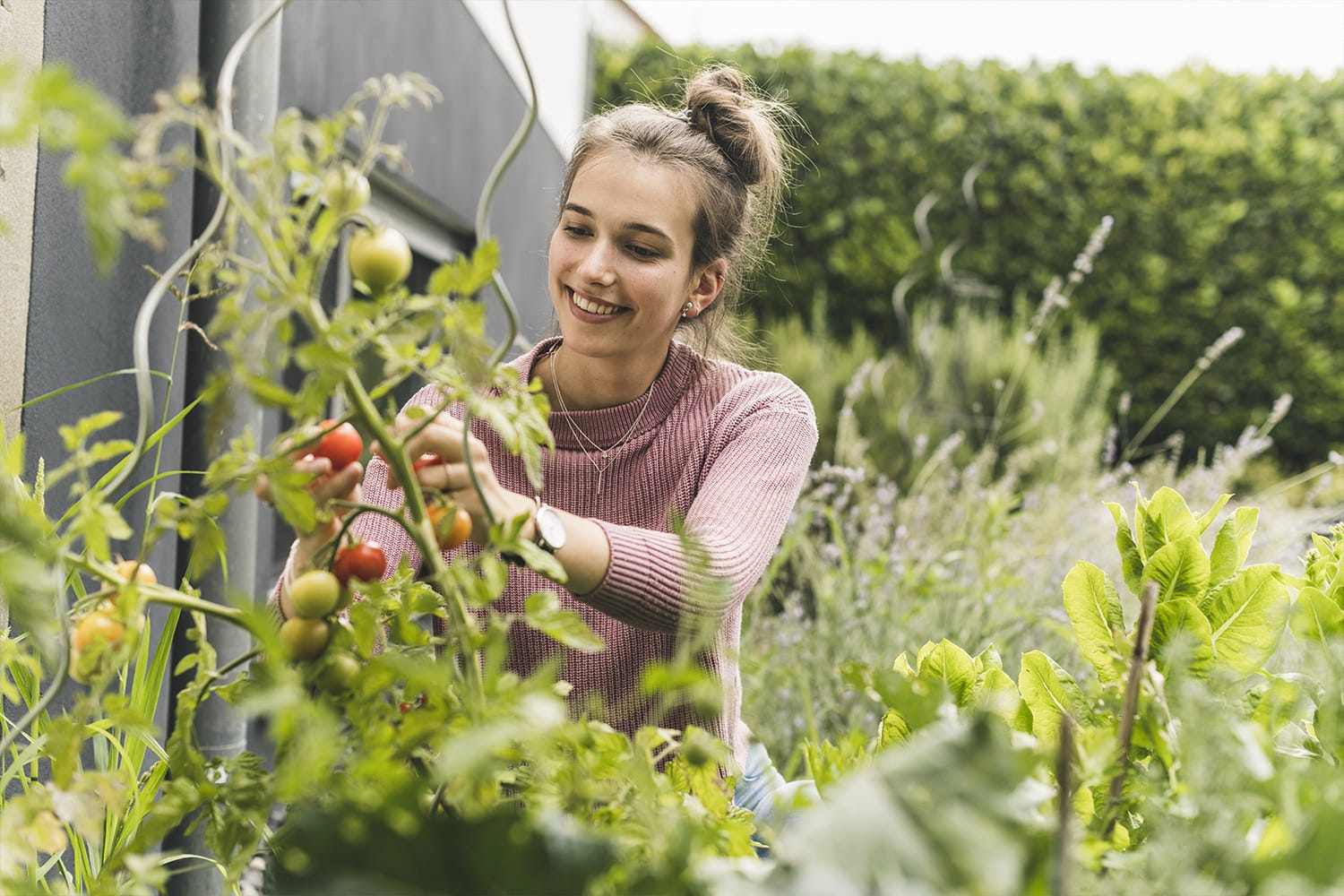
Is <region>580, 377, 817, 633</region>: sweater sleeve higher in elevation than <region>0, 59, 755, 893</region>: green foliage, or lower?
lower

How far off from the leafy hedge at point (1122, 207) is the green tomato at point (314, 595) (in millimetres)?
6897

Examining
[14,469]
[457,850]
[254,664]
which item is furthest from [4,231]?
[457,850]

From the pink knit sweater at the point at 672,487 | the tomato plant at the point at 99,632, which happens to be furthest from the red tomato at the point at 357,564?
the pink knit sweater at the point at 672,487

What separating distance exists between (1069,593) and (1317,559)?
287mm

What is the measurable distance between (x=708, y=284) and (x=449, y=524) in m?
1.41

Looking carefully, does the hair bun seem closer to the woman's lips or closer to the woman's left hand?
the woman's lips

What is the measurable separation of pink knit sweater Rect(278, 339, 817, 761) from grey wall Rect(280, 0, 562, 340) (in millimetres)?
551

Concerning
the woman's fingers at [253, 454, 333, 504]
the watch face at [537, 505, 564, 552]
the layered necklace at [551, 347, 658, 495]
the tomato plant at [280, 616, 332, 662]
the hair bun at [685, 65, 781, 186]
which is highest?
the hair bun at [685, 65, 781, 186]

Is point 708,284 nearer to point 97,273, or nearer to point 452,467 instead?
point 97,273

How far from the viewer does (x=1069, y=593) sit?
32.0 inches

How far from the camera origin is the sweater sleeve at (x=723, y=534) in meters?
0.64

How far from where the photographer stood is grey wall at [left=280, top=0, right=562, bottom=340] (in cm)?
295

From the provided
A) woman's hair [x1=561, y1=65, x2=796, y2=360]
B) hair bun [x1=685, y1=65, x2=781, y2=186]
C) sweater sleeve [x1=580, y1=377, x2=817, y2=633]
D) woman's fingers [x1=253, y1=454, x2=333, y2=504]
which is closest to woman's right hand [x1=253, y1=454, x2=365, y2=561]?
woman's fingers [x1=253, y1=454, x2=333, y2=504]

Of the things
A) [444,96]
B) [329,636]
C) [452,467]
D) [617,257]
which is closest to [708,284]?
[617,257]
